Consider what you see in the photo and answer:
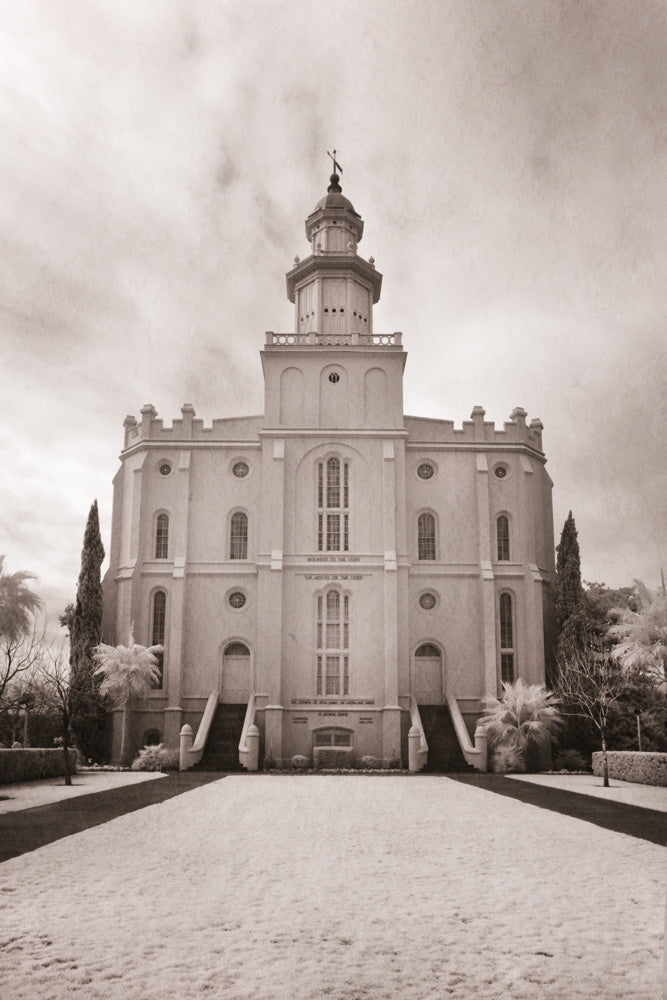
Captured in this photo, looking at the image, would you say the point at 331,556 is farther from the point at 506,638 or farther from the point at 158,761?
the point at 158,761

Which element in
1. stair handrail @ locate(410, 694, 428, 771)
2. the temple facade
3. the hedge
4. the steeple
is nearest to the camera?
the hedge

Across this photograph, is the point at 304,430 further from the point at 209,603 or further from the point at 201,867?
the point at 201,867

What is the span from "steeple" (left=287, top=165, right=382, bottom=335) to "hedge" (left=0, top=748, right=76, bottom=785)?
22.2m

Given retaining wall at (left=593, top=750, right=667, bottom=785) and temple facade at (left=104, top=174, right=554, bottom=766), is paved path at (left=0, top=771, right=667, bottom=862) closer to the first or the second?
retaining wall at (left=593, top=750, right=667, bottom=785)

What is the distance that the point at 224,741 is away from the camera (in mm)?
36312

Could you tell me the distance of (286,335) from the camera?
137 feet

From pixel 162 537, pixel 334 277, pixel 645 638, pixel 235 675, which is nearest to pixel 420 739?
pixel 645 638

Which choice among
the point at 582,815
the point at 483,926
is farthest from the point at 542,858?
the point at 582,815

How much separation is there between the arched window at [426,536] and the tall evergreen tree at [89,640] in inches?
554

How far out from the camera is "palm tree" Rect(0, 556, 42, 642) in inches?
1264

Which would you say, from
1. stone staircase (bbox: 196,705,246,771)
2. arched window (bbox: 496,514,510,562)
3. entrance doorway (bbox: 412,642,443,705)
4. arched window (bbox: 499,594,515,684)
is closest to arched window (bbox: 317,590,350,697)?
entrance doorway (bbox: 412,642,443,705)

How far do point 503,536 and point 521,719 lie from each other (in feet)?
29.7

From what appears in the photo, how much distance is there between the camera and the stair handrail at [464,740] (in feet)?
112

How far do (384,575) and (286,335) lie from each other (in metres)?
11.9
